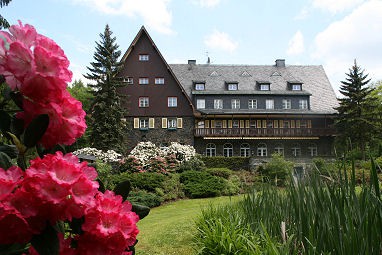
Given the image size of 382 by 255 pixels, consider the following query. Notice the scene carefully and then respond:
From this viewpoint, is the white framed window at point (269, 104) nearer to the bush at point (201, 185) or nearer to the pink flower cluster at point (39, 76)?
the bush at point (201, 185)

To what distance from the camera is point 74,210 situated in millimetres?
1016

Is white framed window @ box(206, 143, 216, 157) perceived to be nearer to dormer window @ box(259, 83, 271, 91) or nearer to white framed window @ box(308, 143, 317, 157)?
dormer window @ box(259, 83, 271, 91)

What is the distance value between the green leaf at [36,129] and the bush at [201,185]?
19.3m

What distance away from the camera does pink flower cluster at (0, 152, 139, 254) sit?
95 cm

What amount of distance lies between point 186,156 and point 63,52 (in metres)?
28.4

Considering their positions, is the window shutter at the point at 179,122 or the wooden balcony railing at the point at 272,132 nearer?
the window shutter at the point at 179,122

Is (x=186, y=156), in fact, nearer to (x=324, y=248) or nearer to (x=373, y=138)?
(x=373, y=138)

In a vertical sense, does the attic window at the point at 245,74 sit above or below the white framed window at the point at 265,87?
above

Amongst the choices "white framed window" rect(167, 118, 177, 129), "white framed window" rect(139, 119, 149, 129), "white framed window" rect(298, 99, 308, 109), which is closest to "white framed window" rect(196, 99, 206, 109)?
"white framed window" rect(167, 118, 177, 129)

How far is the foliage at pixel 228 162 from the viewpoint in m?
33.2

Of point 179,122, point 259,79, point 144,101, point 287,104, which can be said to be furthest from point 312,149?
point 144,101

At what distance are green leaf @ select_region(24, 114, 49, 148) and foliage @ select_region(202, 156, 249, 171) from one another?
32030 mm

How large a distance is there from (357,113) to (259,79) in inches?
422

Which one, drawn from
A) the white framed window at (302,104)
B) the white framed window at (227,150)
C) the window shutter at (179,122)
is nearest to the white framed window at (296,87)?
the white framed window at (302,104)
